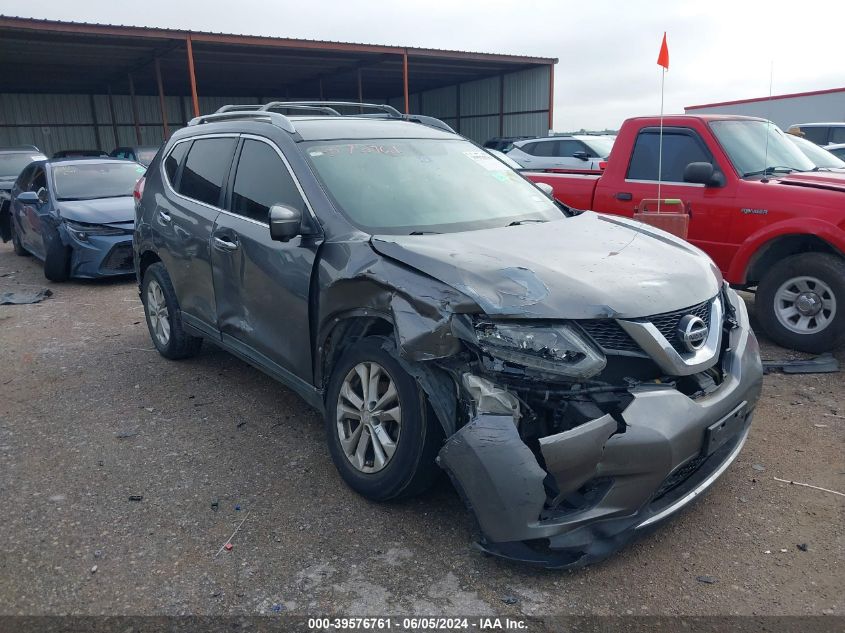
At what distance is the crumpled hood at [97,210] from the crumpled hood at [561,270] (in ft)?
20.6

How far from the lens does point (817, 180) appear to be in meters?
5.46

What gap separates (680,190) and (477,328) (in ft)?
13.6

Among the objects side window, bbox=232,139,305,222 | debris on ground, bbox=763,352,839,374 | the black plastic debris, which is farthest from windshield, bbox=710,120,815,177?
the black plastic debris

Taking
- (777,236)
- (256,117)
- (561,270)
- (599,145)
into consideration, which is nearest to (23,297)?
(256,117)

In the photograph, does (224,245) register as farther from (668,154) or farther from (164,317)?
(668,154)

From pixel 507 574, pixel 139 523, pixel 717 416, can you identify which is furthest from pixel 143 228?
pixel 717 416

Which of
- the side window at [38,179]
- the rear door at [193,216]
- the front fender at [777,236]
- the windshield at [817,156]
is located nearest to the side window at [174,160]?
the rear door at [193,216]

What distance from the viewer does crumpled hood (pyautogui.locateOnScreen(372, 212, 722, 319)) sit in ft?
8.61

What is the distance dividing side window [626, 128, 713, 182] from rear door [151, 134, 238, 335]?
3.94m

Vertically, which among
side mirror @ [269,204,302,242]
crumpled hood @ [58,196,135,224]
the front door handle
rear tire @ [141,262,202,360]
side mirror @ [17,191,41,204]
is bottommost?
rear tire @ [141,262,202,360]

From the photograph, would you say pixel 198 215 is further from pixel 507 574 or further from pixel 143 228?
pixel 507 574

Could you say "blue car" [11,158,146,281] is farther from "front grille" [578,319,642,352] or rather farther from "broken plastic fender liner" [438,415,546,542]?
"front grille" [578,319,642,352]

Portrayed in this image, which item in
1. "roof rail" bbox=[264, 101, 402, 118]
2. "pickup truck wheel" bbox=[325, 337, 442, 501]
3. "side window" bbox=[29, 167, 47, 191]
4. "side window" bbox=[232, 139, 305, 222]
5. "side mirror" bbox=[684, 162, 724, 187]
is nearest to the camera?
"pickup truck wheel" bbox=[325, 337, 442, 501]

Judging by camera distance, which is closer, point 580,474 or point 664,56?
point 580,474
